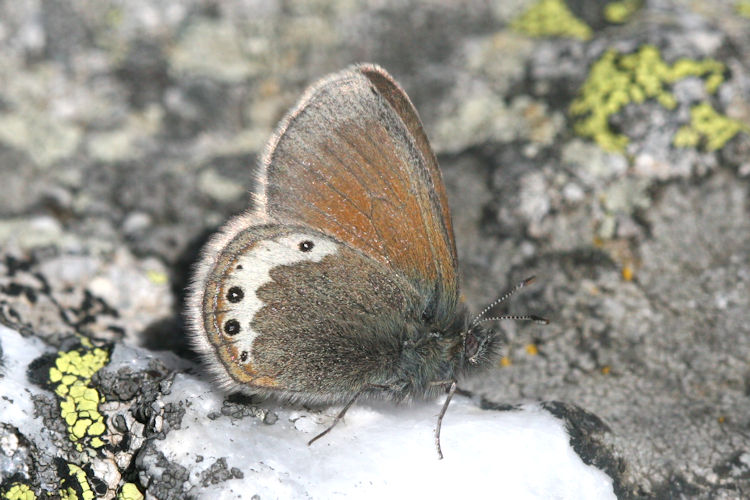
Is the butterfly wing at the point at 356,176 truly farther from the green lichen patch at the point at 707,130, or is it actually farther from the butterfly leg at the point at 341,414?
the green lichen patch at the point at 707,130

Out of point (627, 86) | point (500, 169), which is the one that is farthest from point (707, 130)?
point (500, 169)

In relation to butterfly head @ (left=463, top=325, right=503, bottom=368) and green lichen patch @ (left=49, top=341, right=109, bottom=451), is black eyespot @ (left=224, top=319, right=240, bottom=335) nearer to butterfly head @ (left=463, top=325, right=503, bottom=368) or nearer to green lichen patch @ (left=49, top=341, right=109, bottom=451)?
green lichen patch @ (left=49, top=341, right=109, bottom=451)

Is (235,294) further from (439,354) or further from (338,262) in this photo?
(439,354)

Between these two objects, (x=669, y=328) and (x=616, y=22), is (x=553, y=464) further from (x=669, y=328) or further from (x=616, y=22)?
(x=616, y=22)

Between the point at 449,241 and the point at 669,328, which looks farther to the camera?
the point at 669,328

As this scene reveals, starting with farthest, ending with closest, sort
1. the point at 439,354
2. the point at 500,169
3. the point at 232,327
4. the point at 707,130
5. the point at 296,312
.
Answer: the point at 500,169, the point at 707,130, the point at 439,354, the point at 296,312, the point at 232,327

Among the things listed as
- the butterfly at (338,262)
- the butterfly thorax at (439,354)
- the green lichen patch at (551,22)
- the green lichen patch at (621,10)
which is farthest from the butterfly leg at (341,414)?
the green lichen patch at (621,10)

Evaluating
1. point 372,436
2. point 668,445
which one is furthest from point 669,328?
point 372,436
